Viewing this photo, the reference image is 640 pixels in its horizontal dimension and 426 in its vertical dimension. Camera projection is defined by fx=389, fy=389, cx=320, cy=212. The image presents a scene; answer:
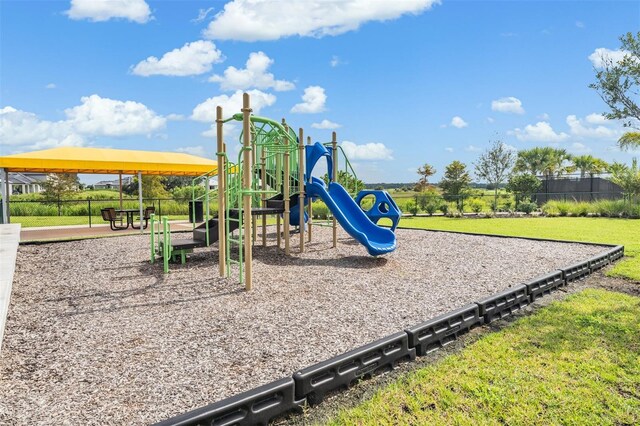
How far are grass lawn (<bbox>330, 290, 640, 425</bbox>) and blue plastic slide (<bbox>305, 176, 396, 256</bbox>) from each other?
3516mm

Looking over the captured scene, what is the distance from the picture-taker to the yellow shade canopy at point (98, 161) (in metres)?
11.4

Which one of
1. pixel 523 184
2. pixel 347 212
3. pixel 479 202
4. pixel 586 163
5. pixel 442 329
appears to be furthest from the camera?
pixel 586 163

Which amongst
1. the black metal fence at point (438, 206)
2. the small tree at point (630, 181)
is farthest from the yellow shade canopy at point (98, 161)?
the small tree at point (630, 181)

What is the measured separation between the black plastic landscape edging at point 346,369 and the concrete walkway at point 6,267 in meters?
2.29

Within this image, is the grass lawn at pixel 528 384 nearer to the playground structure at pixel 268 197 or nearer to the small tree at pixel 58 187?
the playground structure at pixel 268 197

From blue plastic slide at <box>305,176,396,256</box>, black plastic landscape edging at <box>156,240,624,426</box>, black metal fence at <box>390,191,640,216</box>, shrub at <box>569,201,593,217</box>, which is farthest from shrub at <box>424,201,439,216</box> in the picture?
black plastic landscape edging at <box>156,240,624,426</box>

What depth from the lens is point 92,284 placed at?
19.2ft

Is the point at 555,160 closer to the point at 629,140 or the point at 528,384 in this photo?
the point at 629,140

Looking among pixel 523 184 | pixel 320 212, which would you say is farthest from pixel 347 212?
pixel 523 184

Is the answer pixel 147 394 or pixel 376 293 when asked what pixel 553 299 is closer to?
pixel 376 293

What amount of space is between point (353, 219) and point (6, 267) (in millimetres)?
5739

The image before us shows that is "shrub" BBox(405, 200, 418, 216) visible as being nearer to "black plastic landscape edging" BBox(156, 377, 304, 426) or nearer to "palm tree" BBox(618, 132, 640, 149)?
"palm tree" BBox(618, 132, 640, 149)

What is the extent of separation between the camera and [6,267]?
510 cm

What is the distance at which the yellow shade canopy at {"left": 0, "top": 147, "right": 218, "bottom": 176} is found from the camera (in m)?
11.4
